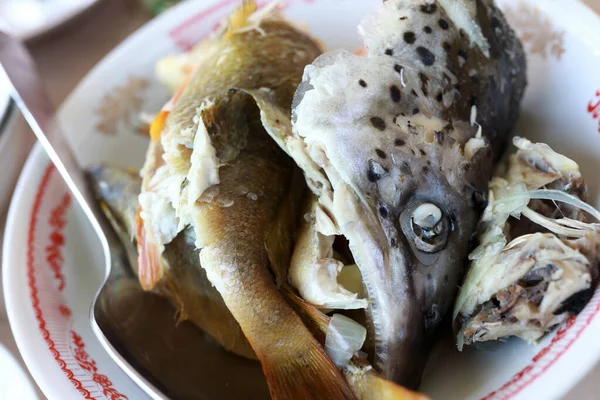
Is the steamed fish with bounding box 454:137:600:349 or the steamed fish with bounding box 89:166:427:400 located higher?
the steamed fish with bounding box 454:137:600:349

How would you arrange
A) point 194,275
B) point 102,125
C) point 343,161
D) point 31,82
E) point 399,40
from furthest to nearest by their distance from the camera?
point 102,125 → point 31,82 → point 194,275 → point 399,40 → point 343,161

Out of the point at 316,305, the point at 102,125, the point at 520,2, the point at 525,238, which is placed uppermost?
the point at 520,2

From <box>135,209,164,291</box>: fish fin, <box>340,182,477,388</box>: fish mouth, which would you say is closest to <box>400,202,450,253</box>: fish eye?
<box>340,182,477,388</box>: fish mouth

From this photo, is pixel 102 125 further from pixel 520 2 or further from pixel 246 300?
pixel 520 2

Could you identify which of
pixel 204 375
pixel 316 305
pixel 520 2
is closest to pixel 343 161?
pixel 316 305

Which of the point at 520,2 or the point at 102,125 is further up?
the point at 520,2

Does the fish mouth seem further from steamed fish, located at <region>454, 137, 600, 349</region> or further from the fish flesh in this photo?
the fish flesh
